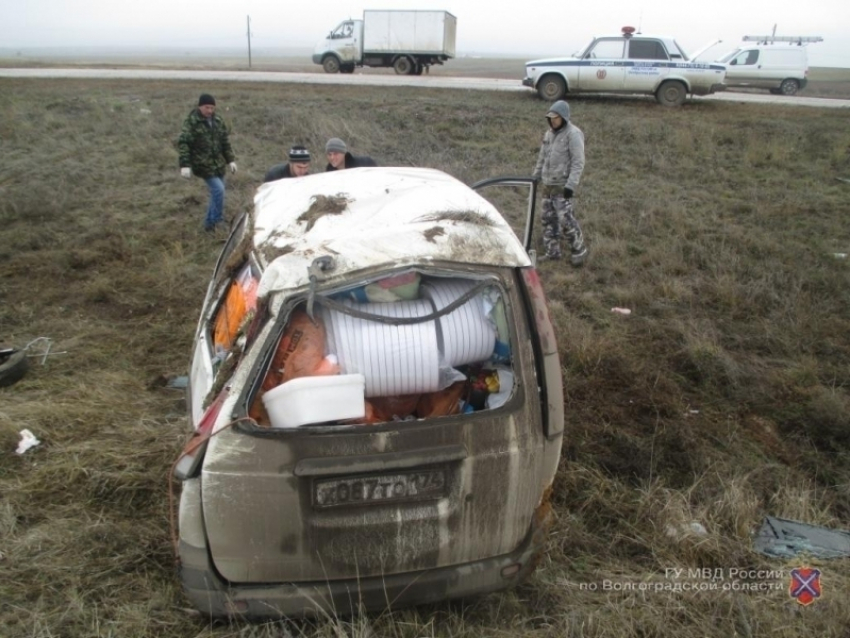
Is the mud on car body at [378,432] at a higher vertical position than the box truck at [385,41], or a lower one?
lower

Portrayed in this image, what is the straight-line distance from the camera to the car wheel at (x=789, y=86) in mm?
21359

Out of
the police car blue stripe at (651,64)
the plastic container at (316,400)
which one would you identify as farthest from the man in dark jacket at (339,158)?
the police car blue stripe at (651,64)

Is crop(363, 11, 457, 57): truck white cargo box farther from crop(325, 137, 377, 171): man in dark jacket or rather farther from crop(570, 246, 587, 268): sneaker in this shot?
crop(325, 137, 377, 171): man in dark jacket

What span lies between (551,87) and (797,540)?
15.1 meters

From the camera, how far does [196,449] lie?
2059 millimetres

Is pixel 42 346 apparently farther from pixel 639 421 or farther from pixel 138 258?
pixel 639 421

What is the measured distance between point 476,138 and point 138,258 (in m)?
7.88

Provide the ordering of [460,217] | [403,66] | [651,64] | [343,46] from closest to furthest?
[460,217], [651,64], [343,46], [403,66]

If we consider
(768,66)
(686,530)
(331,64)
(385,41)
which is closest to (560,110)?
(686,530)

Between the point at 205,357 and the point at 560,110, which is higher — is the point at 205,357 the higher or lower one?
the lower one

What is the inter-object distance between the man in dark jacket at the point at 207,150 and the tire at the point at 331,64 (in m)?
19.8

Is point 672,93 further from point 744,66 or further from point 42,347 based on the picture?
point 42,347

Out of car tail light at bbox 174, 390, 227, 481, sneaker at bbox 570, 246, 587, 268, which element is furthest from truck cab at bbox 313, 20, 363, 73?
car tail light at bbox 174, 390, 227, 481

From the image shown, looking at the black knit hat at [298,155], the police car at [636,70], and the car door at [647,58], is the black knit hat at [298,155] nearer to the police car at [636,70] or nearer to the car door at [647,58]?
the police car at [636,70]
